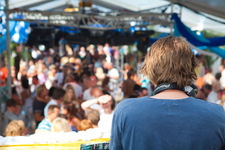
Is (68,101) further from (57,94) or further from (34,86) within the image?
(34,86)

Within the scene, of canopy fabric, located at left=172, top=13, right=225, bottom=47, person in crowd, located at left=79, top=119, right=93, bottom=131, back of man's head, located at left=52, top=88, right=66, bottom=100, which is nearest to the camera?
person in crowd, located at left=79, top=119, right=93, bottom=131

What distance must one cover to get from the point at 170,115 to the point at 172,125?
36 mm

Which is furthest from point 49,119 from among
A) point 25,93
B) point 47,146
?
point 25,93

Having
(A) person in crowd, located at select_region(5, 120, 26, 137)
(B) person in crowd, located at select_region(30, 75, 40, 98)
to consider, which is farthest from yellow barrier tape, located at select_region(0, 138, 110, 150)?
(B) person in crowd, located at select_region(30, 75, 40, 98)

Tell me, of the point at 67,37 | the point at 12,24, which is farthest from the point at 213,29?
the point at 12,24

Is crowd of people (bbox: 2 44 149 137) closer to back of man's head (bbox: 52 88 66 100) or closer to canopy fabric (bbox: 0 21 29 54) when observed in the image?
back of man's head (bbox: 52 88 66 100)

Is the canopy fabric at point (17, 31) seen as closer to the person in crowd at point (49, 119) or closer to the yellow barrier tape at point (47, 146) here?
the person in crowd at point (49, 119)

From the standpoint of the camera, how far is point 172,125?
1.07 metres

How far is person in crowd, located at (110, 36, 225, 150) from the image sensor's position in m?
1.07

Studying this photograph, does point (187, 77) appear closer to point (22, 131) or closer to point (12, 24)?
point (22, 131)

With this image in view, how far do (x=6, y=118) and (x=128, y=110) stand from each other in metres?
4.56

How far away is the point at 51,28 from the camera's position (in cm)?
1036

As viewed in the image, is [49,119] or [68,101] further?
[68,101]

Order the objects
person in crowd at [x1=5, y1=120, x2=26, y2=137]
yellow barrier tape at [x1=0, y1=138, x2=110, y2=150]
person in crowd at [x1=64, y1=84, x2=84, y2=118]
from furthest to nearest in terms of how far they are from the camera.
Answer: person in crowd at [x1=64, y1=84, x2=84, y2=118] < person in crowd at [x1=5, y1=120, x2=26, y2=137] < yellow barrier tape at [x1=0, y1=138, x2=110, y2=150]
